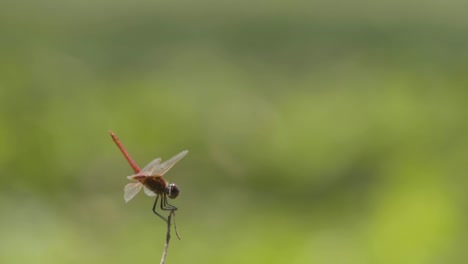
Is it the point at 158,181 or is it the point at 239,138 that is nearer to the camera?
the point at 158,181

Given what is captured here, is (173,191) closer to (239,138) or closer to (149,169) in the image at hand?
(149,169)

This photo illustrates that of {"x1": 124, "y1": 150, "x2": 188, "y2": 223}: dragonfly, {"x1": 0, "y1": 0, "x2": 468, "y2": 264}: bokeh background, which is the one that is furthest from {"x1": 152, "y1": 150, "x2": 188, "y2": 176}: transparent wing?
{"x1": 0, "y1": 0, "x2": 468, "y2": 264}: bokeh background

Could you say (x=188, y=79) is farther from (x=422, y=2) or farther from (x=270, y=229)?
(x=422, y=2)

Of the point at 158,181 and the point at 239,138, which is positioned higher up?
the point at 239,138

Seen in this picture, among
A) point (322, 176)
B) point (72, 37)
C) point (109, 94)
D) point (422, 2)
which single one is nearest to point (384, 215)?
point (322, 176)

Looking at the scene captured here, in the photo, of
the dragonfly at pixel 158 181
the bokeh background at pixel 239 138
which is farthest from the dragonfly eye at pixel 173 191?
the bokeh background at pixel 239 138

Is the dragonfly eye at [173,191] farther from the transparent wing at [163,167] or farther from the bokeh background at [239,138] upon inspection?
the bokeh background at [239,138]

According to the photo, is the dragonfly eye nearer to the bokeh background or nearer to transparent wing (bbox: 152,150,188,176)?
transparent wing (bbox: 152,150,188,176)

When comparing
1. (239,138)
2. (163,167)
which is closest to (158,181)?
(163,167)
